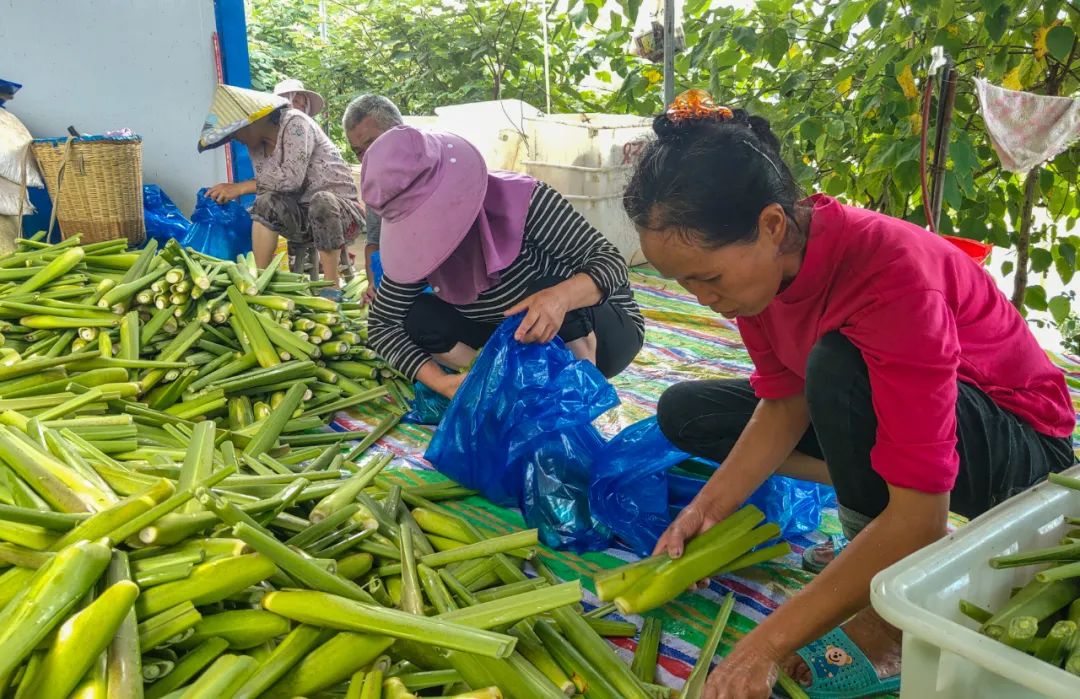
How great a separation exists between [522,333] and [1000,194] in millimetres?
2563

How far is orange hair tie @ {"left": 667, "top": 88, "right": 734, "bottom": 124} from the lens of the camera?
1.52 meters

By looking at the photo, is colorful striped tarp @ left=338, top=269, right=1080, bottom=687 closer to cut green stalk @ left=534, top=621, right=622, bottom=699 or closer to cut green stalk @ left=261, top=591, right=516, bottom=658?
cut green stalk @ left=534, top=621, right=622, bottom=699

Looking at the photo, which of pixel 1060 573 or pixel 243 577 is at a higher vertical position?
pixel 1060 573

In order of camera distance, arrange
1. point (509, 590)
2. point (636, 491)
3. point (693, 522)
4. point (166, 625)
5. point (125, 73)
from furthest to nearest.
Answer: point (125, 73) < point (636, 491) < point (693, 522) < point (509, 590) < point (166, 625)

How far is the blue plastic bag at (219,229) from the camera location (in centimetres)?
516

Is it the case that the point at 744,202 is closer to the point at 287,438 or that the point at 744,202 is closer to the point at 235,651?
the point at 235,651

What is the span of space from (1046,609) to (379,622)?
0.97 meters

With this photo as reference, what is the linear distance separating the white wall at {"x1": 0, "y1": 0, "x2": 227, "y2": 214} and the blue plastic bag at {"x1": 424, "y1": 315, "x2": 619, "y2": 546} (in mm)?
4857

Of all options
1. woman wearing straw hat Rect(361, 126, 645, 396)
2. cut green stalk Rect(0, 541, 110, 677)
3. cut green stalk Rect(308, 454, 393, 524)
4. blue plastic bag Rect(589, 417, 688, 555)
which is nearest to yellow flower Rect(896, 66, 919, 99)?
woman wearing straw hat Rect(361, 126, 645, 396)

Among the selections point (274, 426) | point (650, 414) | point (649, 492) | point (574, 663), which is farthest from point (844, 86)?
point (574, 663)

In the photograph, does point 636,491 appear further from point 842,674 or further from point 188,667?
point 188,667

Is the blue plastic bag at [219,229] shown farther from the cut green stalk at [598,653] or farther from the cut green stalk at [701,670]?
the cut green stalk at [701,670]

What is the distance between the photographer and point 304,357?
3168 millimetres

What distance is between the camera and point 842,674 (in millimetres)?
1536
